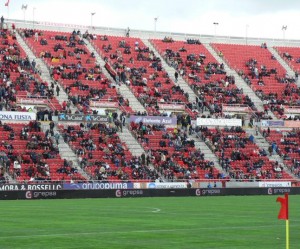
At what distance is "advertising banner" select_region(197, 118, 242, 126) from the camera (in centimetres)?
8494

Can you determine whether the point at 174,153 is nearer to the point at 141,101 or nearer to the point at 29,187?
the point at 141,101

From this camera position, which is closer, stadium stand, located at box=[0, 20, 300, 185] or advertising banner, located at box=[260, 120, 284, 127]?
stadium stand, located at box=[0, 20, 300, 185]

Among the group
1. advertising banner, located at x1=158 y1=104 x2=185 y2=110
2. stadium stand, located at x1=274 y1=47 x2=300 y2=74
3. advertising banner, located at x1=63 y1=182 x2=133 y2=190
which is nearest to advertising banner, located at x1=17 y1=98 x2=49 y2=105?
advertising banner, located at x1=158 y1=104 x2=185 y2=110

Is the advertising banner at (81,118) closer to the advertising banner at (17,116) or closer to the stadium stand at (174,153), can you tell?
the advertising banner at (17,116)

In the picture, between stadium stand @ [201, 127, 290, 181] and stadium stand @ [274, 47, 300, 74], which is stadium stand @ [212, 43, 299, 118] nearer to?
stadium stand @ [274, 47, 300, 74]

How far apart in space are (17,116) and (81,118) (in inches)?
253

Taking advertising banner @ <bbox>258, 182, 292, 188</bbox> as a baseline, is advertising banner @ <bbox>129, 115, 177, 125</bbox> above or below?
above

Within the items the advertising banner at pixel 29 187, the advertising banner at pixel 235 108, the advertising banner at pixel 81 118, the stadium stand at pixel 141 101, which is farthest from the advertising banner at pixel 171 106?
the advertising banner at pixel 29 187

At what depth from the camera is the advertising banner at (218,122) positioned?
84.9 meters

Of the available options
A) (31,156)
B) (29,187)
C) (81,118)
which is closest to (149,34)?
(81,118)

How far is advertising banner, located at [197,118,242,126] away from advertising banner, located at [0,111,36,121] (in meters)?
18.2

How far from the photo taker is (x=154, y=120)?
272ft

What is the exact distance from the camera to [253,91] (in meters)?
96.9

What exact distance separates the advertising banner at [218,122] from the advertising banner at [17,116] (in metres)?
18.2
